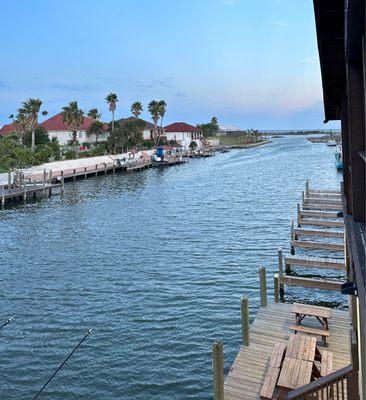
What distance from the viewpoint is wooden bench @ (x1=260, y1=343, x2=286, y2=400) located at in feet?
35.2

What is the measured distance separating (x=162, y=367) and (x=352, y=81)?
35.3 ft

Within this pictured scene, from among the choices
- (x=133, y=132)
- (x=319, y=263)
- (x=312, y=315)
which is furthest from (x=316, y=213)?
(x=133, y=132)

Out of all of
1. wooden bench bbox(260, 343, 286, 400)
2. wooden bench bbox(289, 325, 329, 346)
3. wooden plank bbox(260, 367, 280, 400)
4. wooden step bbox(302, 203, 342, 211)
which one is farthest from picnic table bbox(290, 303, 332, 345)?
wooden step bbox(302, 203, 342, 211)

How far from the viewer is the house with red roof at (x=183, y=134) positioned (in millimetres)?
167875

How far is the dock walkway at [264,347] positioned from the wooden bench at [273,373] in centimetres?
38

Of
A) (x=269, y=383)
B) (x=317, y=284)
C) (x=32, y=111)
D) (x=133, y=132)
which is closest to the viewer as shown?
(x=269, y=383)

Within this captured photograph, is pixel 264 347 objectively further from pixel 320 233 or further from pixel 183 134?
pixel 183 134

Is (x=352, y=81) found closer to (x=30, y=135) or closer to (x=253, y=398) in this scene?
(x=253, y=398)

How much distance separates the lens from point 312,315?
14.7 metres

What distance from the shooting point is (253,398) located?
36.2ft

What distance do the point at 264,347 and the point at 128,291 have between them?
948 centimetres

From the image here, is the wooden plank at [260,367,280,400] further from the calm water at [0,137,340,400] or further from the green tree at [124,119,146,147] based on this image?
the green tree at [124,119,146,147]

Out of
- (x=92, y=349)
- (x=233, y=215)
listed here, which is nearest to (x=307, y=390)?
(x=92, y=349)

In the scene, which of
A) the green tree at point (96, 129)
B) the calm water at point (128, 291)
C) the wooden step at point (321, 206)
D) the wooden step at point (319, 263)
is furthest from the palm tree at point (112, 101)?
the wooden step at point (319, 263)
